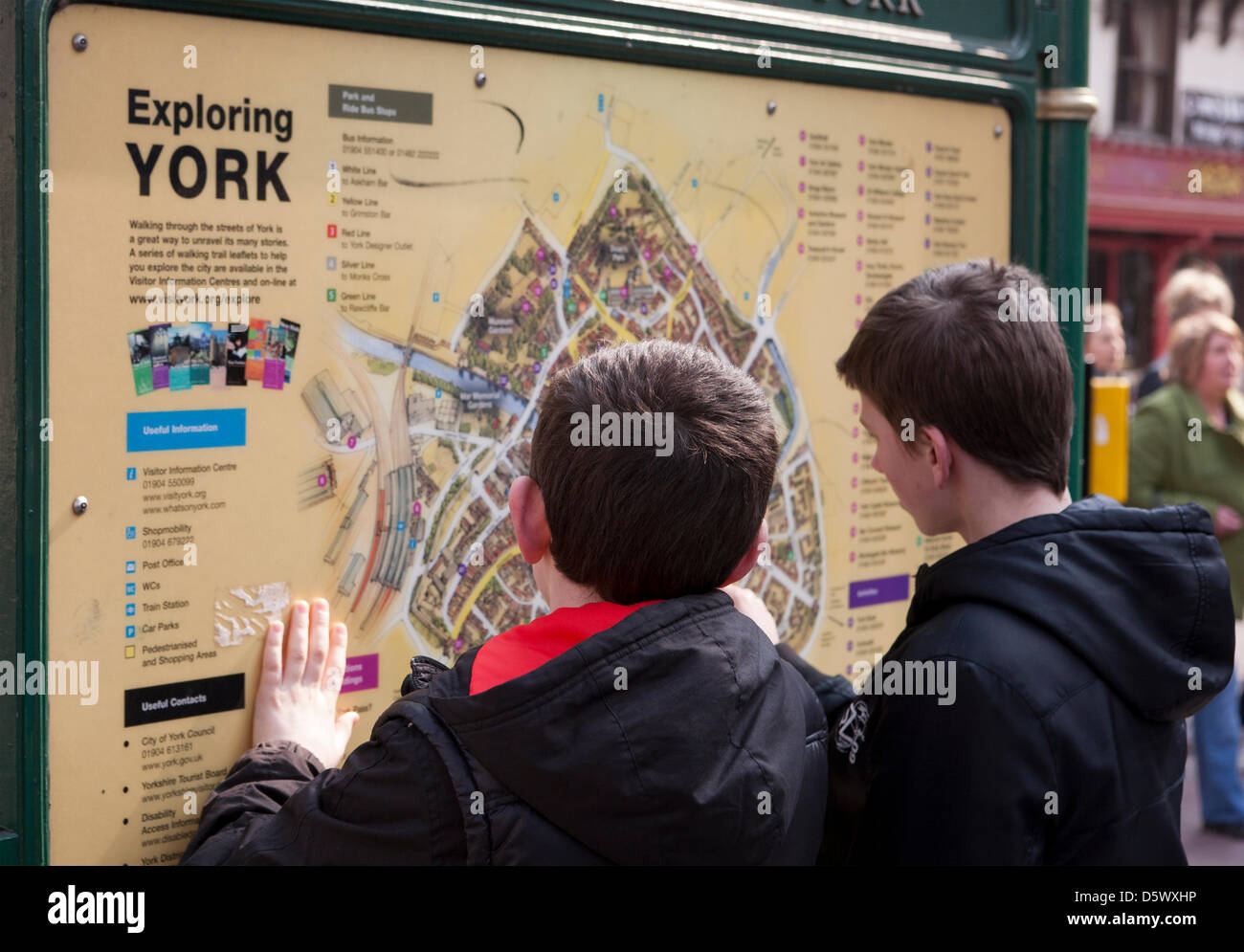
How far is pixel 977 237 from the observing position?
111 inches

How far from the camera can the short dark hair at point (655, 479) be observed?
1.52 m

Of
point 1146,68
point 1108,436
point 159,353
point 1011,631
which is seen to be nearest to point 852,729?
point 1011,631

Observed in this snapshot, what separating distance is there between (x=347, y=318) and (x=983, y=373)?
35.3 inches

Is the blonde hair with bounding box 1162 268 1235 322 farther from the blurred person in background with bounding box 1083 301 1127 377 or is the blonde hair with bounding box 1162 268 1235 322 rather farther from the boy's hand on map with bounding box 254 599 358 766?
the boy's hand on map with bounding box 254 599 358 766

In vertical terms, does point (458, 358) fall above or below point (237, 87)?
below

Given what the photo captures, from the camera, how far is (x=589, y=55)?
2.15m

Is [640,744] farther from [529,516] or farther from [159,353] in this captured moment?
[159,353]

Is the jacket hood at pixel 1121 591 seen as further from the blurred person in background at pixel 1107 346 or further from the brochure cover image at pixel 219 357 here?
the blurred person in background at pixel 1107 346

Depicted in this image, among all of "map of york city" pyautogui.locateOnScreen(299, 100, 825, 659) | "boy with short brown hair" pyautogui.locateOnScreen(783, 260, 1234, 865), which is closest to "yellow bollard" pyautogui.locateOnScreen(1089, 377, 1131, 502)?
"map of york city" pyautogui.locateOnScreen(299, 100, 825, 659)

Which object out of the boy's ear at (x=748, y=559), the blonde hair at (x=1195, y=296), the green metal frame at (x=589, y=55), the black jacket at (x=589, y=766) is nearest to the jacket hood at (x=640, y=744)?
the black jacket at (x=589, y=766)

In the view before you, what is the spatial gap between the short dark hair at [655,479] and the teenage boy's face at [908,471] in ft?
1.34
